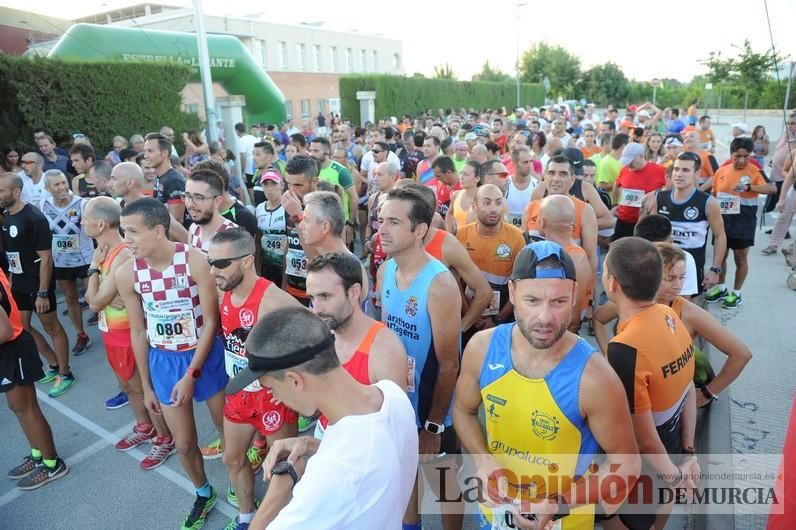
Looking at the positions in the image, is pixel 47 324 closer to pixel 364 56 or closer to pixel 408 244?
pixel 408 244

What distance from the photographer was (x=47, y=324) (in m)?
5.12

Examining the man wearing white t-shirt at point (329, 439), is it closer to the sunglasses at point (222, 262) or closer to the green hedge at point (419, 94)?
the sunglasses at point (222, 262)

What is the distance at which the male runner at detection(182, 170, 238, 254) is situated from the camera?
13.3ft

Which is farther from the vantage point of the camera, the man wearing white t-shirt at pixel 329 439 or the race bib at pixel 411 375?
the race bib at pixel 411 375

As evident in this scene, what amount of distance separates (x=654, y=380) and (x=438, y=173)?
4787mm

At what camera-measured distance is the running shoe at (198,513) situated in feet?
10.8

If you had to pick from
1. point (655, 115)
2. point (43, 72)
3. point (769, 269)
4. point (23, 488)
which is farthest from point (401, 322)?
point (655, 115)

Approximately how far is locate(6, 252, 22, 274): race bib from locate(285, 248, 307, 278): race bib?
273 cm

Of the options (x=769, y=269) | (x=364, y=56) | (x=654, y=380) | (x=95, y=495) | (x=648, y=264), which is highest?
(x=364, y=56)

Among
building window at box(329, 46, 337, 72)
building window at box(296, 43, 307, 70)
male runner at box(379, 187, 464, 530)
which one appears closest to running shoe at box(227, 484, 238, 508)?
male runner at box(379, 187, 464, 530)

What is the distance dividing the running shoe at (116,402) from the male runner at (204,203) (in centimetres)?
188

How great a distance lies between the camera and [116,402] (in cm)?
486

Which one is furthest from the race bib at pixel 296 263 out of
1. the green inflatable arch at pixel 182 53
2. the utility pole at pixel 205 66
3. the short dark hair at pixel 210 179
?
the green inflatable arch at pixel 182 53

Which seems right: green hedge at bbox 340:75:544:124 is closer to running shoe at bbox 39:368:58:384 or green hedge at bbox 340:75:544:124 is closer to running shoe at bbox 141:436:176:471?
running shoe at bbox 39:368:58:384
